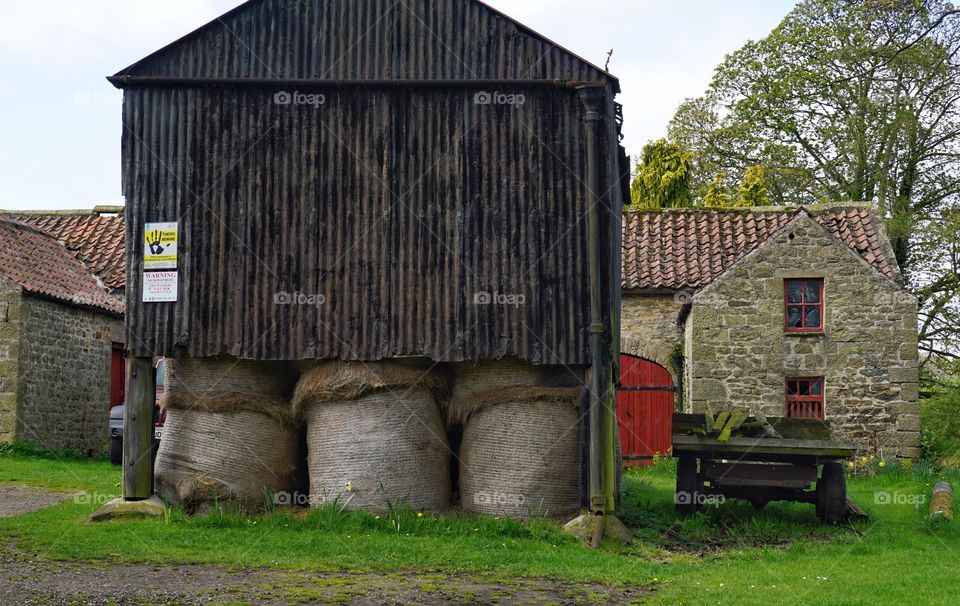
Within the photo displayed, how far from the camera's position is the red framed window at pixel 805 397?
22594 mm

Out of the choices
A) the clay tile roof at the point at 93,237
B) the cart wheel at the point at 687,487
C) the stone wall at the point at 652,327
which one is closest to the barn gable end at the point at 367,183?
the cart wheel at the point at 687,487

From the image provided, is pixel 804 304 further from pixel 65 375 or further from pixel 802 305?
pixel 65 375

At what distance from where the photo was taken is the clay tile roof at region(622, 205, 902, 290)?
24.1 m

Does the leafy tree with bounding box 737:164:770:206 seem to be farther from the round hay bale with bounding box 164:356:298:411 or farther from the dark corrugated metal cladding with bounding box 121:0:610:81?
the round hay bale with bounding box 164:356:298:411

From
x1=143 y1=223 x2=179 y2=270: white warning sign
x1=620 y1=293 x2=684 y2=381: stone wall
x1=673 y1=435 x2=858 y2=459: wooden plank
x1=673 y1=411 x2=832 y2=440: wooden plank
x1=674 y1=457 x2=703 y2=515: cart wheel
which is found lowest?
x1=674 y1=457 x2=703 y2=515: cart wheel

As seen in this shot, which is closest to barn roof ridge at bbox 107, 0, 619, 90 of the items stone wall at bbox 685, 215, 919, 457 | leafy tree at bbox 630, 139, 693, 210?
stone wall at bbox 685, 215, 919, 457

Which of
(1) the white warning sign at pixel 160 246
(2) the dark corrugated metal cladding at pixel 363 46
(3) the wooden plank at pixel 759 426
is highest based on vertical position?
(2) the dark corrugated metal cladding at pixel 363 46

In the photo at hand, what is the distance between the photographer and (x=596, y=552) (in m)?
11.7

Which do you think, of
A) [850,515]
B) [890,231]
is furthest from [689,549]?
[890,231]

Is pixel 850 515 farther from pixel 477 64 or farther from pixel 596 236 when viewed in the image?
pixel 477 64

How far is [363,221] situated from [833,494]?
6575 mm

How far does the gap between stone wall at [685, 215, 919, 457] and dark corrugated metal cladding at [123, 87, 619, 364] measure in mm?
9966

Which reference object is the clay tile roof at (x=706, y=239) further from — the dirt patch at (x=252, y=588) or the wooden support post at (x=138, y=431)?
the dirt patch at (x=252, y=588)

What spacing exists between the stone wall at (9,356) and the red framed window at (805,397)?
575 inches
